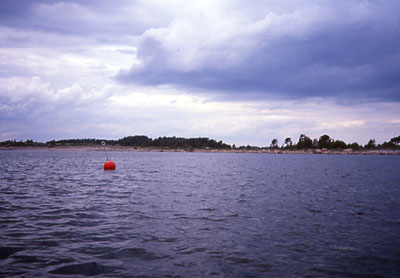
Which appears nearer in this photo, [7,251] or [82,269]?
[82,269]

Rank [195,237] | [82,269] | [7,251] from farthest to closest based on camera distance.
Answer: [195,237]
[7,251]
[82,269]

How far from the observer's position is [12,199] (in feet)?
85.9

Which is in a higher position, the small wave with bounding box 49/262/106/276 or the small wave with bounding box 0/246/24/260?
the small wave with bounding box 0/246/24/260

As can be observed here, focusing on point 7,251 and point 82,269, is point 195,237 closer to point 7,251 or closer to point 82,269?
point 82,269

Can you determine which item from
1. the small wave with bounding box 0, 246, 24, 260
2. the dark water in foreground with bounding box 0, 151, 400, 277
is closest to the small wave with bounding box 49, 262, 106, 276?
the dark water in foreground with bounding box 0, 151, 400, 277

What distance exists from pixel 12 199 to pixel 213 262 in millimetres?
21890

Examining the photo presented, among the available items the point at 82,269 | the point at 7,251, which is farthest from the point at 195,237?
the point at 7,251

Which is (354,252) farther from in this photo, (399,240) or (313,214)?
(313,214)

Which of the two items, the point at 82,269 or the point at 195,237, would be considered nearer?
the point at 82,269

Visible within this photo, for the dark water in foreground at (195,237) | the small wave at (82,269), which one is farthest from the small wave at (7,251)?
the small wave at (82,269)

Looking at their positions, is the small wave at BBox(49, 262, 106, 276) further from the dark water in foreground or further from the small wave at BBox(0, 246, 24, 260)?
the small wave at BBox(0, 246, 24, 260)

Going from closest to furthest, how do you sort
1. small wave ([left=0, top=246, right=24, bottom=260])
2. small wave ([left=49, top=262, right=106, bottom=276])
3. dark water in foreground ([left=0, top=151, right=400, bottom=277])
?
small wave ([left=49, top=262, right=106, bottom=276]) → dark water in foreground ([left=0, top=151, right=400, bottom=277]) → small wave ([left=0, top=246, right=24, bottom=260])

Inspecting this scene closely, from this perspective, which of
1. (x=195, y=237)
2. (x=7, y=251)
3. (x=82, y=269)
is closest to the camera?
(x=82, y=269)

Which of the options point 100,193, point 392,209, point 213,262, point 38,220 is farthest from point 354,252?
point 100,193
